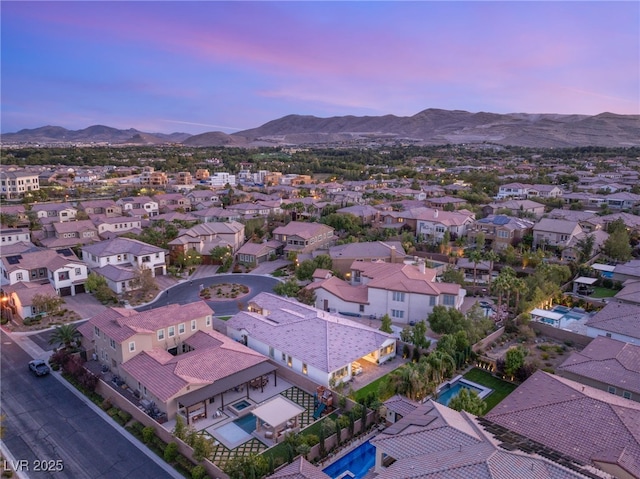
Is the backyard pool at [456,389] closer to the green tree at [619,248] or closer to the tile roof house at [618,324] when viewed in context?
the tile roof house at [618,324]

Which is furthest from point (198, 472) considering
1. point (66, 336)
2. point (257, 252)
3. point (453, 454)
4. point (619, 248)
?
point (619, 248)

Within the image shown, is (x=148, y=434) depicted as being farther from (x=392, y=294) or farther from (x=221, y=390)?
(x=392, y=294)

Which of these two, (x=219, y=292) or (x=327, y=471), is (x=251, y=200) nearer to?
(x=219, y=292)

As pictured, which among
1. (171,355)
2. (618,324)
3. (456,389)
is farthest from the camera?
(618,324)

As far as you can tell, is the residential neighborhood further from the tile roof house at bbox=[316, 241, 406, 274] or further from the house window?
the tile roof house at bbox=[316, 241, 406, 274]

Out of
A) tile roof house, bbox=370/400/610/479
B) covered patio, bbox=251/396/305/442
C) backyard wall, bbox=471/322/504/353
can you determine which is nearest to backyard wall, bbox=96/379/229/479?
covered patio, bbox=251/396/305/442

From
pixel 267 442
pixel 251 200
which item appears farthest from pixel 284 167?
pixel 267 442
